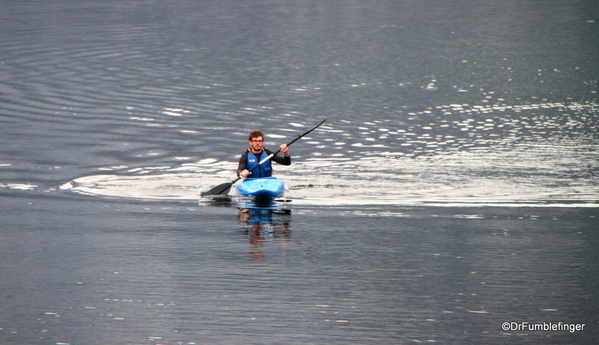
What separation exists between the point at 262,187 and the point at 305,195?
3.07 feet

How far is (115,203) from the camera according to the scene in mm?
15492

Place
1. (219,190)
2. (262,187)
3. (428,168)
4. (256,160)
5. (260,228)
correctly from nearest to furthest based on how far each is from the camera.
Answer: (260,228) < (262,187) < (219,190) < (256,160) < (428,168)

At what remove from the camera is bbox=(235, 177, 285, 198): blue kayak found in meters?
15.7

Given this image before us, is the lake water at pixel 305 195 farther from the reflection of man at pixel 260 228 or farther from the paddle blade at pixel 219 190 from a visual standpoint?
the paddle blade at pixel 219 190

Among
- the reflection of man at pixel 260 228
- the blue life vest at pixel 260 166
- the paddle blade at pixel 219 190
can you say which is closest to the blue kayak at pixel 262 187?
the paddle blade at pixel 219 190

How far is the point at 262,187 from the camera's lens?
15734 millimetres

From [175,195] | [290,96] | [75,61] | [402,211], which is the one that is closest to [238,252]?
[402,211]

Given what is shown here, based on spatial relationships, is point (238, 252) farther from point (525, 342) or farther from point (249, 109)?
point (249, 109)

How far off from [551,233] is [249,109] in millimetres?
16176

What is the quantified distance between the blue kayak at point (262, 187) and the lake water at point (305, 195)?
345 mm

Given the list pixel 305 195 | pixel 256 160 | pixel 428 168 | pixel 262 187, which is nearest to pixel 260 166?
pixel 256 160

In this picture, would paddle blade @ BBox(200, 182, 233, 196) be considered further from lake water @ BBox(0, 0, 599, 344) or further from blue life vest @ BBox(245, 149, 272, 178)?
blue life vest @ BBox(245, 149, 272, 178)

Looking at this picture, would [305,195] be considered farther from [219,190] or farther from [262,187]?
[219,190]

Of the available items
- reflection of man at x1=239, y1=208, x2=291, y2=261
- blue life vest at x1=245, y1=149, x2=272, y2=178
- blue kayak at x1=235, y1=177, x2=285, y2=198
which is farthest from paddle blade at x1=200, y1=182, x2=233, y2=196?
reflection of man at x1=239, y1=208, x2=291, y2=261
